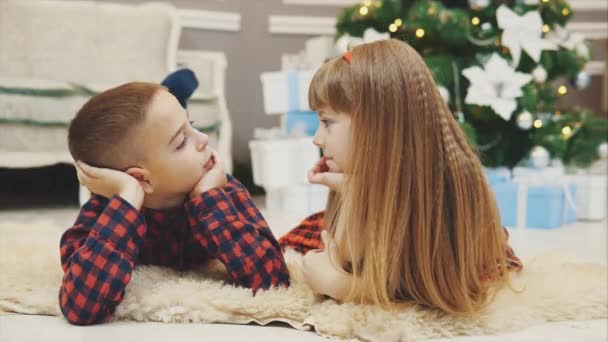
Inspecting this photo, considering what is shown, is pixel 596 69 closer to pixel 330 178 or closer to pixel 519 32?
pixel 519 32

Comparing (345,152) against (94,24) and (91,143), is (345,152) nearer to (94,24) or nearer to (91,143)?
(91,143)

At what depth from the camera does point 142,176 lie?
0.86 metres

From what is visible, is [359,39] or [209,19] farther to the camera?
[209,19]

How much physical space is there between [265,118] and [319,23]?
528 millimetres

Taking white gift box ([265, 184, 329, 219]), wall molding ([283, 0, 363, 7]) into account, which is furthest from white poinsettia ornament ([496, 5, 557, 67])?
wall molding ([283, 0, 363, 7])

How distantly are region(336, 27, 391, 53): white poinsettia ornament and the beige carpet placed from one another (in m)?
1.06

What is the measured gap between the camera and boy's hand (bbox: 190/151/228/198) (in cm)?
89

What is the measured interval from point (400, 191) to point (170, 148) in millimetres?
343

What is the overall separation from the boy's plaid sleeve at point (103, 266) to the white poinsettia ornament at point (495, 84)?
131 centimetres

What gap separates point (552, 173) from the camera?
1.91 m

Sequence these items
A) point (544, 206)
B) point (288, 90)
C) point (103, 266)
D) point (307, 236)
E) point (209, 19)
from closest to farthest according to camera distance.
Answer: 1. point (103, 266)
2. point (307, 236)
3. point (544, 206)
4. point (288, 90)
5. point (209, 19)

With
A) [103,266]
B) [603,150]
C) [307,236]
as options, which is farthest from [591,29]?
[103,266]

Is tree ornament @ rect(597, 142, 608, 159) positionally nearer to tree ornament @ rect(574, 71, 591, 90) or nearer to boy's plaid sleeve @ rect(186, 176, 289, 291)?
tree ornament @ rect(574, 71, 591, 90)

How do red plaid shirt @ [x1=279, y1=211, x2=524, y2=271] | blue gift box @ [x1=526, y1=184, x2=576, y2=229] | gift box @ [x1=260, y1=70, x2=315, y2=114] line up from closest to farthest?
red plaid shirt @ [x1=279, y1=211, x2=524, y2=271] < blue gift box @ [x1=526, y1=184, x2=576, y2=229] < gift box @ [x1=260, y1=70, x2=315, y2=114]
